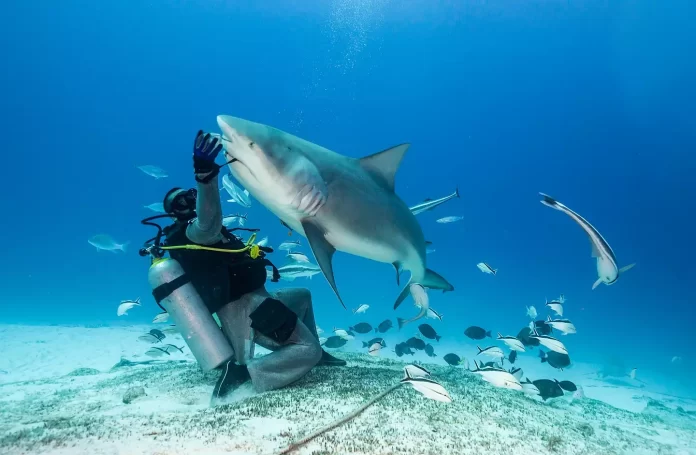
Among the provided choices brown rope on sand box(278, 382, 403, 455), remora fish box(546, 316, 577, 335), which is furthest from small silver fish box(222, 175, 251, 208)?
remora fish box(546, 316, 577, 335)

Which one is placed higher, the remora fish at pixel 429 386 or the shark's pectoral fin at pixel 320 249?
the shark's pectoral fin at pixel 320 249

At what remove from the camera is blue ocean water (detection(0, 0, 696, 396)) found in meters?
57.7

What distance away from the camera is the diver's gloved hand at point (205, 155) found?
3432mm

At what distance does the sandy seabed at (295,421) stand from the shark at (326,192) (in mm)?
1369

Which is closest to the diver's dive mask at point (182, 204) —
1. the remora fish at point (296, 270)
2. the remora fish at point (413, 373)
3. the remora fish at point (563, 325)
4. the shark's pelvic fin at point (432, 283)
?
the remora fish at point (413, 373)

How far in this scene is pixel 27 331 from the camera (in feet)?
61.1

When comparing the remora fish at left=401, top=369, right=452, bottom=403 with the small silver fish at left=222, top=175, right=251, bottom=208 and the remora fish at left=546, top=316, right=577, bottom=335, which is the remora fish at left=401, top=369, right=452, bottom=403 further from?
the small silver fish at left=222, top=175, right=251, bottom=208

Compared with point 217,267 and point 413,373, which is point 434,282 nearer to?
point 413,373

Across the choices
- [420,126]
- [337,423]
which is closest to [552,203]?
[337,423]

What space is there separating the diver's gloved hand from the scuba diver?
164 mm

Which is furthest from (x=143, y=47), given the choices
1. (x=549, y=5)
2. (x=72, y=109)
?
(x=549, y=5)

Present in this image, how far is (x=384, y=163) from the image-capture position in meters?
5.29

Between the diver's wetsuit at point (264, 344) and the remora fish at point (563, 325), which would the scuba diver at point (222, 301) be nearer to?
the diver's wetsuit at point (264, 344)

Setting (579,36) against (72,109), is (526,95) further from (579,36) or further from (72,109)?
(72,109)
